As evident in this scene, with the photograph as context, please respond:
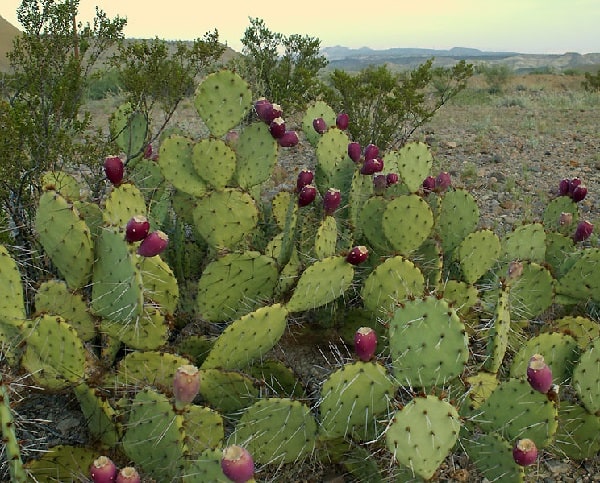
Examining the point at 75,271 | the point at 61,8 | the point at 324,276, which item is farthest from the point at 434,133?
the point at 75,271

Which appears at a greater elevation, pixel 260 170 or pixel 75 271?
pixel 260 170

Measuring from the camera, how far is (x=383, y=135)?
7.03 m

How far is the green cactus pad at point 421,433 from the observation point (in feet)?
5.73

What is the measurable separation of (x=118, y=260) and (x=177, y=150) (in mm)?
1249

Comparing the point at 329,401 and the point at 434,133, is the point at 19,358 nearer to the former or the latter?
the point at 329,401

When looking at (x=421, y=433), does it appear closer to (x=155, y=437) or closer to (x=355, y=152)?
(x=155, y=437)

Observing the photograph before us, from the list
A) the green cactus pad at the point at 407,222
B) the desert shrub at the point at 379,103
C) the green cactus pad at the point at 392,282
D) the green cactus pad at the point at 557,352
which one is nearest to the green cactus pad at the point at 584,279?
the green cactus pad at the point at 557,352

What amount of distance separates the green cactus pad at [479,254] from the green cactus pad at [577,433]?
96cm

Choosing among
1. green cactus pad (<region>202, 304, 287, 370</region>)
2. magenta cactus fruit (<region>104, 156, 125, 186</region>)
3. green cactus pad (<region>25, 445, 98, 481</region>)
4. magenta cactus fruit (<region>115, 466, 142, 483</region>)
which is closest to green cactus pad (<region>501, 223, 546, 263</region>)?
green cactus pad (<region>202, 304, 287, 370</region>)

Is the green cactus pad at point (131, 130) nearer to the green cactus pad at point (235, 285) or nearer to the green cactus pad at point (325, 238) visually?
the green cactus pad at point (235, 285)

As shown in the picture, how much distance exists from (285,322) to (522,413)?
0.98m

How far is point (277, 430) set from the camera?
2.13 meters

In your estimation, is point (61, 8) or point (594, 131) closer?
point (61, 8)

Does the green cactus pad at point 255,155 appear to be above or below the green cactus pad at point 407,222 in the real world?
above
